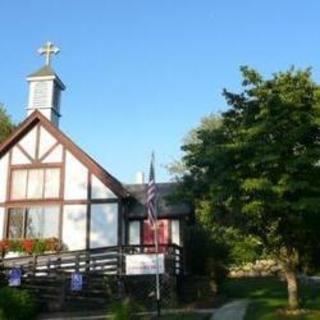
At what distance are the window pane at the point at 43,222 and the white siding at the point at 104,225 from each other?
1731mm

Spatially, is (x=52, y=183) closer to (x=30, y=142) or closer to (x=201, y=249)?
(x=30, y=142)

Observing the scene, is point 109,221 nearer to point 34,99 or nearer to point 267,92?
point 34,99

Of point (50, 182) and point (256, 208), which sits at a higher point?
point (50, 182)

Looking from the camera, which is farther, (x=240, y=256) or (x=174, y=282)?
(x=240, y=256)

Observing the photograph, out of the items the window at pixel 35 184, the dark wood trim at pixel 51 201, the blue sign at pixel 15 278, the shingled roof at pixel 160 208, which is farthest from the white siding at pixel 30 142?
the blue sign at pixel 15 278

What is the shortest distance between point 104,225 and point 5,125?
25073mm

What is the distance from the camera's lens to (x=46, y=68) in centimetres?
3516

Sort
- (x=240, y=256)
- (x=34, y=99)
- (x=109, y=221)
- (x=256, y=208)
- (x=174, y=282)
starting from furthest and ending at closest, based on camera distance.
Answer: (x=240, y=256) → (x=34, y=99) → (x=109, y=221) → (x=174, y=282) → (x=256, y=208)

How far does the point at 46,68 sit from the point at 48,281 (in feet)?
45.2

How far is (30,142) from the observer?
105 feet

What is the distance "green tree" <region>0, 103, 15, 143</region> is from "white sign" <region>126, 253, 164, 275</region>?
28844 mm

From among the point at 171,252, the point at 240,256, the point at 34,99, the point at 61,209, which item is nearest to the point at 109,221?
the point at 61,209

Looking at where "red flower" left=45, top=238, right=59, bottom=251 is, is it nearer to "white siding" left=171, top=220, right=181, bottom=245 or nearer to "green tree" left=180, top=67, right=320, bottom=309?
"white siding" left=171, top=220, right=181, bottom=245

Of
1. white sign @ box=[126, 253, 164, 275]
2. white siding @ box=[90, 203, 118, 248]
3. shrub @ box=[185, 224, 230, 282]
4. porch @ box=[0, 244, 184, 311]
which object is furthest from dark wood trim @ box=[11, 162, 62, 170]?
white sign @ box=[126, 253, 164, 275]
